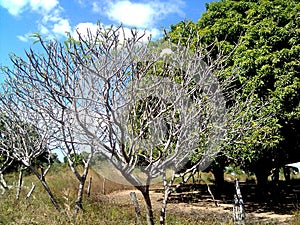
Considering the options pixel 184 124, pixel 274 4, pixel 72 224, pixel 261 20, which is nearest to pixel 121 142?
pixel 184 124

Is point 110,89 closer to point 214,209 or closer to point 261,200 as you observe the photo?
point 214,209

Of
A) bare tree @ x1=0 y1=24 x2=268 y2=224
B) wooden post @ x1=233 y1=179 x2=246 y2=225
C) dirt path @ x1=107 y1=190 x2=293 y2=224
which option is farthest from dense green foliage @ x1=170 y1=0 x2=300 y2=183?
bare tree @ x1=0 y1=24 x2=268 y2=224

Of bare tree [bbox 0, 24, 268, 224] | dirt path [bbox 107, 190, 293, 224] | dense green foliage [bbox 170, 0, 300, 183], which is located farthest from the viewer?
dirt path [bbox 107, 190, 293, 224]

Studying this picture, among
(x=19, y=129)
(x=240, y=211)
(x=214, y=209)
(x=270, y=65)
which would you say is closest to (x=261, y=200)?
(x=214, y=209)

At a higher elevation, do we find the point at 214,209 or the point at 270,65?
the point at 270,65

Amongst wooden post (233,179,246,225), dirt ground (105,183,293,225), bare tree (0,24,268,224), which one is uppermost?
bare tree (0,24,268,224)

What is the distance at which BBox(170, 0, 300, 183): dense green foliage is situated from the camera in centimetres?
756

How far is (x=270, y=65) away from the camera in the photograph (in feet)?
25.9

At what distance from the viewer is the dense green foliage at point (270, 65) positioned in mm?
7559

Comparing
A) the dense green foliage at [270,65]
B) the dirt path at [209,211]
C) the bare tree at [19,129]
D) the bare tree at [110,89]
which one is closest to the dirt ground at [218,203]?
the dirt path at [209,211]

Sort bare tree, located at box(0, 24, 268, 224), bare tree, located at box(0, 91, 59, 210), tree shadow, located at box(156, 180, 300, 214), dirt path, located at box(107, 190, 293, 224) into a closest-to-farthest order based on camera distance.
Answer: bare tree, located at box(0, 24, 268, 224) < bare tree, located at box(0, 91, 59, 210) < dirt path, located at box(107, 190, 293, 224) < tree shadow, located at box(156, 180, 300, 214)

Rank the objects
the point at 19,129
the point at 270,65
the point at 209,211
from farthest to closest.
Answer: the point at 209,211 → the point at 270,65 → the point at 19,129

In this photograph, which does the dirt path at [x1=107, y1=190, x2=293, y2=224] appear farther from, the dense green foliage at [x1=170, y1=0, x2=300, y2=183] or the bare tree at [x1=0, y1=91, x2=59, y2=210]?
the bare tree at [x1=0, y1=91, x2=59, y2=210]

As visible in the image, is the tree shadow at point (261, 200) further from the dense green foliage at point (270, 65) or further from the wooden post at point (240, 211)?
the wooden post at point (240, 211)
